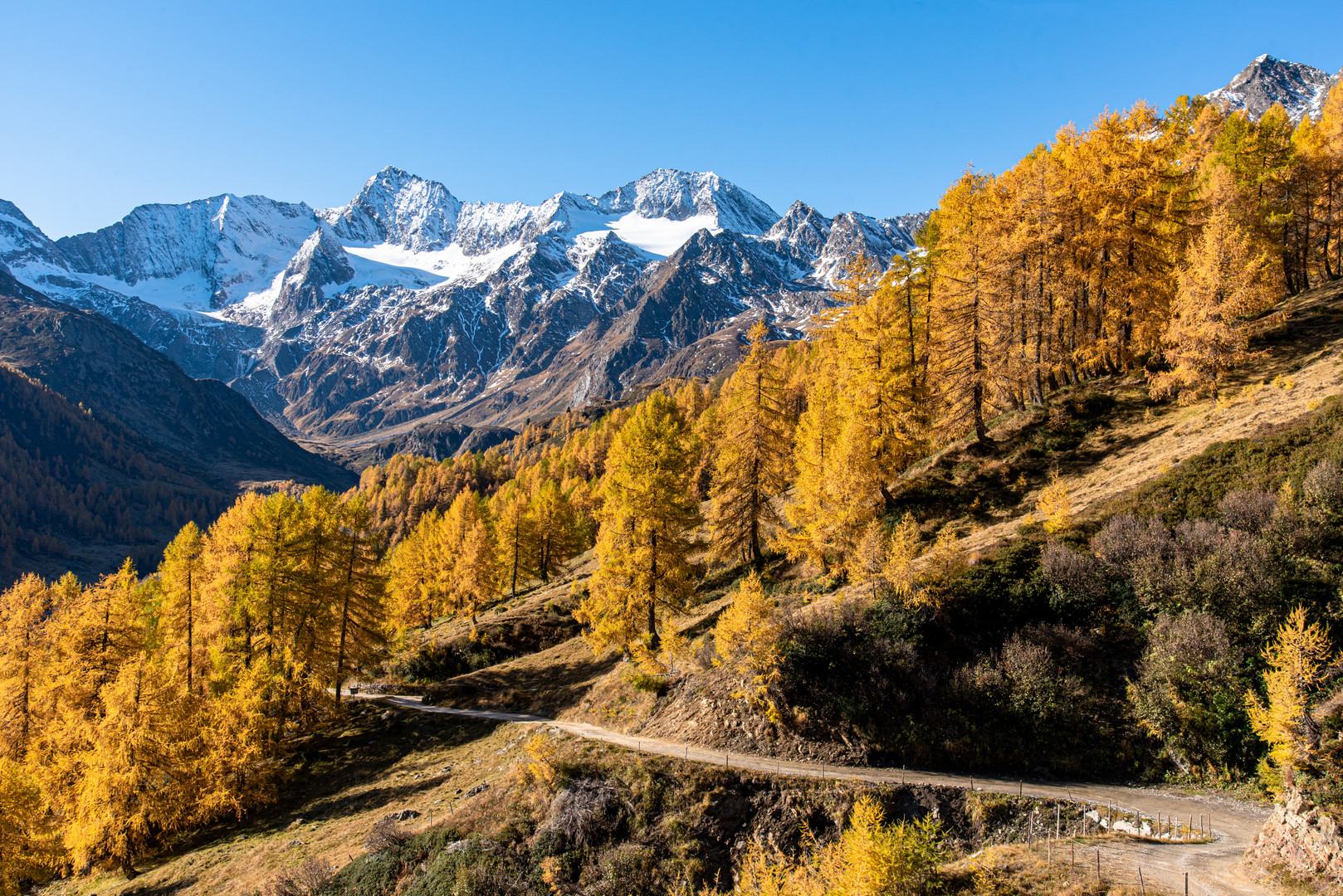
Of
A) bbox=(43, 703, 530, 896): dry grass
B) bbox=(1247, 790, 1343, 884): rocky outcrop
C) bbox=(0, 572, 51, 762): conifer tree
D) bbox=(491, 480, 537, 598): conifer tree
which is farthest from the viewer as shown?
bbox=(491, 480, 537, 598): conifer tree

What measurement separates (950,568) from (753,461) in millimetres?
13959

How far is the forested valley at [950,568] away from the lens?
1998 cm

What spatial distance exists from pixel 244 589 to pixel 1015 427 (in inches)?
1678

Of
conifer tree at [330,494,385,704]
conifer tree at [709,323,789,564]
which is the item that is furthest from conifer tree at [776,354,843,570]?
conifer tree at [330,494,385,704]

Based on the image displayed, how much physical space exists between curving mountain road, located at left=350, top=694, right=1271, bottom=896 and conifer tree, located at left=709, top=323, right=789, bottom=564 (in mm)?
14862

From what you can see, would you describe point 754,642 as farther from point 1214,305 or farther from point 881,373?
point 1214,305

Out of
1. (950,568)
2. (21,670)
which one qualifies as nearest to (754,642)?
(950,568)

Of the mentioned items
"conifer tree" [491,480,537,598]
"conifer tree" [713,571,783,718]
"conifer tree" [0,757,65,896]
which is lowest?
"conifer tree" [0,757,65,896]

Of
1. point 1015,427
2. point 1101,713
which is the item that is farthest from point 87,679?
point 1015,427

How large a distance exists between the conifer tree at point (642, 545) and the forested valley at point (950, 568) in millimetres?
167

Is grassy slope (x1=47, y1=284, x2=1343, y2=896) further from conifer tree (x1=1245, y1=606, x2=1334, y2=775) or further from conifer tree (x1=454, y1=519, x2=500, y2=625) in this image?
conifer tree (x1=454, y1=519, x2=500, y2=625)

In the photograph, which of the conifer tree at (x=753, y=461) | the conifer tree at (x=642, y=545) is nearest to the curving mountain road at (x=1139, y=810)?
the conifer tree at (x=642, y=545)

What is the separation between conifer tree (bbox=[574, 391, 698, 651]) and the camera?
103ft

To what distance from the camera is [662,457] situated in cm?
3225
